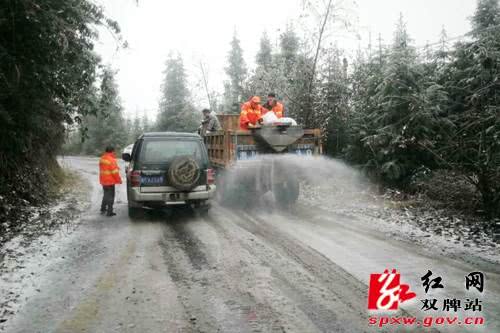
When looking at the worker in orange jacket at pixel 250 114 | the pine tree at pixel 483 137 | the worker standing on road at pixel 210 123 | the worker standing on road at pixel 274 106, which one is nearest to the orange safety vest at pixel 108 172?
the worker in orange jacket at pixel 250 114

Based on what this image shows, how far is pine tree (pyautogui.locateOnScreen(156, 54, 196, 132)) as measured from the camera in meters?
41.6

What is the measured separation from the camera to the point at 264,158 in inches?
416


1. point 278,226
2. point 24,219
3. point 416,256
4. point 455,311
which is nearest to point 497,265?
point 416,256

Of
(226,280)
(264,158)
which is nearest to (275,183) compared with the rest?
(264,158)

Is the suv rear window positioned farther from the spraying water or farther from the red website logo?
the red website logo

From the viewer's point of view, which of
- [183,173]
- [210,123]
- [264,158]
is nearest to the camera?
[183,173]

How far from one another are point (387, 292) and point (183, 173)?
216 inches

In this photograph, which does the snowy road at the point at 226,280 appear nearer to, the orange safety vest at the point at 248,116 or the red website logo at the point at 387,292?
the red website logo at the point at 387,292

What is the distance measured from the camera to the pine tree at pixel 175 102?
1638 inches

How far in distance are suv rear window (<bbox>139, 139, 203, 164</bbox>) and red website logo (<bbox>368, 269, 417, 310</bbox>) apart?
5.56 metres

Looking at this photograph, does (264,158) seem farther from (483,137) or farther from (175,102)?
(175,102)

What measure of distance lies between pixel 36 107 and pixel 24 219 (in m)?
2.51

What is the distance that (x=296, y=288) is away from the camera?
4918 millimetres

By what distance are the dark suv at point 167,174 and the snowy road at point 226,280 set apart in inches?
36.2
